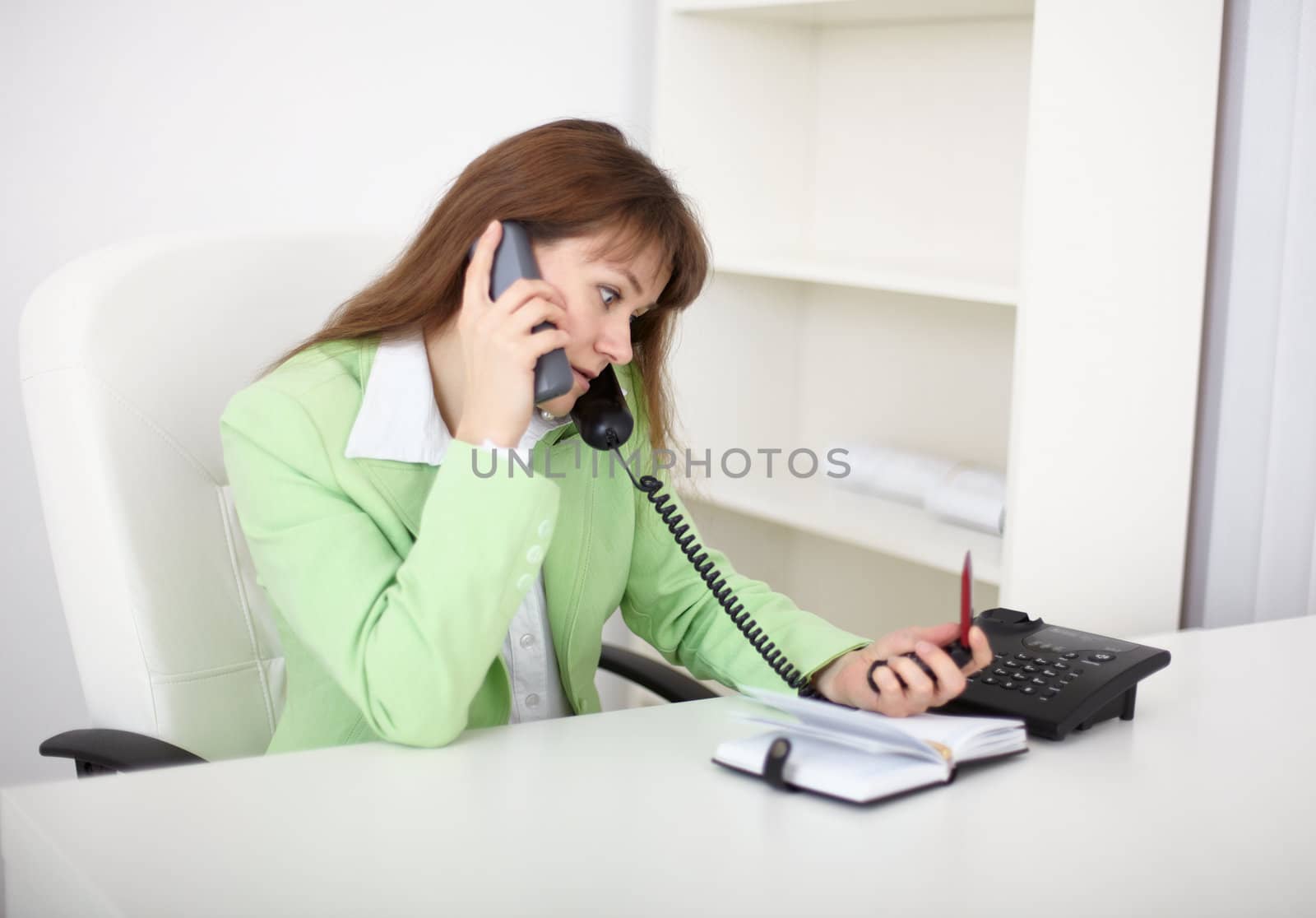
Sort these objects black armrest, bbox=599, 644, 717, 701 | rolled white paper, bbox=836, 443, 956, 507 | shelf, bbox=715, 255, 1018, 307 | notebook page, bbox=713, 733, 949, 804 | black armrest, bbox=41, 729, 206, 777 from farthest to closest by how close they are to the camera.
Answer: rolled white paper, bbox=836, 443, 956, 507 < shelf, bbox=715, 255, 1018, 307 < black armrest, bbox=599, 644, 717, 701 < black armrest, bbox=41, 729, 206, 777 < notebook page, bbox=713, 733, 949, 804

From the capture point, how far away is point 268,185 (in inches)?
82.5

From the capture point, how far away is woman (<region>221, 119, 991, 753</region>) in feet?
3.41

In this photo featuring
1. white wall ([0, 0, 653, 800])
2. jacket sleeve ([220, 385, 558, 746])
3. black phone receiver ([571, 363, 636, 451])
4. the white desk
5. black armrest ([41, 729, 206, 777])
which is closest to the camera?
the white desk

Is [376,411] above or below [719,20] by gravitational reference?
below

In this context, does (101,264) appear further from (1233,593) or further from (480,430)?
(1233,593)

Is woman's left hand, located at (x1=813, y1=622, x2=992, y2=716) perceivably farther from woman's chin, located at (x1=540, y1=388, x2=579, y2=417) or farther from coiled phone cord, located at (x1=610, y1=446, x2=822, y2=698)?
woman's chin, located at (x1=540, y1=388, x2=579, y2=417)

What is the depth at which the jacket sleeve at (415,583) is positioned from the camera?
1.01 meters

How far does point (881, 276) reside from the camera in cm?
189

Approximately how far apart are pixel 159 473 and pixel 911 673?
2.37ft

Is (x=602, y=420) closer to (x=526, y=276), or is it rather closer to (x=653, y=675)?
(x=526, y=276)

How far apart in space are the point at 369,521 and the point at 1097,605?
3.41ft

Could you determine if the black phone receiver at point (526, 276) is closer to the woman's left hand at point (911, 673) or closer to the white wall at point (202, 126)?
the woman's left hand at point (911, 673)

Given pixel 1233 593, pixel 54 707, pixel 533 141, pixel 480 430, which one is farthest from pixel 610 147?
pixel 54 707

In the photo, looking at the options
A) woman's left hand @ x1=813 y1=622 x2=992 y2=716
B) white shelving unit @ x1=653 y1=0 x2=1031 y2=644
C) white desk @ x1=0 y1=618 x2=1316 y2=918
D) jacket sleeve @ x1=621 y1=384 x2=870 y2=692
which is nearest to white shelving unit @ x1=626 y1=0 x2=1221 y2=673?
white shelving unit @ x1=653 y1=0 x2=1031 y2=644
